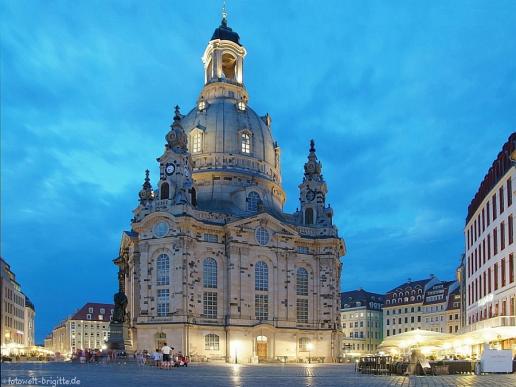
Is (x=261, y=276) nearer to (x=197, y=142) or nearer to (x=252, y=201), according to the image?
(x=252, y=201)

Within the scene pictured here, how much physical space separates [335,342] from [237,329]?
51.9 feet

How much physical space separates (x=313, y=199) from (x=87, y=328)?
74.4 meters

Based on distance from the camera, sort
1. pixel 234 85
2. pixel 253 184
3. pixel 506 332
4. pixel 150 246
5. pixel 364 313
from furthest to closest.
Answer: pixel 364 313, pixel 234 85, pixel 253 184, pixel 150 246, pixel 506 332

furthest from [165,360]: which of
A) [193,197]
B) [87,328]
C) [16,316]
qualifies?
[87,328]

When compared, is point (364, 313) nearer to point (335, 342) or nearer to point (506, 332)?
point (335, 342)

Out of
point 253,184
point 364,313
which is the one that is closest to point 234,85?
point 253,184

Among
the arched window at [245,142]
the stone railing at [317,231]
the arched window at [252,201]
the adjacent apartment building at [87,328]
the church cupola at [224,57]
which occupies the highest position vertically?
the church cupola at [224,57]

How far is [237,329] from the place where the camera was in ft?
278

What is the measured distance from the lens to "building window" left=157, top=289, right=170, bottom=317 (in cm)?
8256

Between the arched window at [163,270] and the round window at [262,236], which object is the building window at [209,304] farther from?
the round window at [262,236]

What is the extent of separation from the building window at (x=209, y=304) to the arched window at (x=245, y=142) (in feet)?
78.1

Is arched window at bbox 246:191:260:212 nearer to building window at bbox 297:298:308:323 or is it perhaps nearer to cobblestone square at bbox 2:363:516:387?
building window at bbox 297:298:308:323

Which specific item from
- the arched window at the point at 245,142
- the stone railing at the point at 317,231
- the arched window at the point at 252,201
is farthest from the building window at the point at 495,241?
the arched window at the point at 245,142

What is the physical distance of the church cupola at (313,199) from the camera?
98.4 metres
